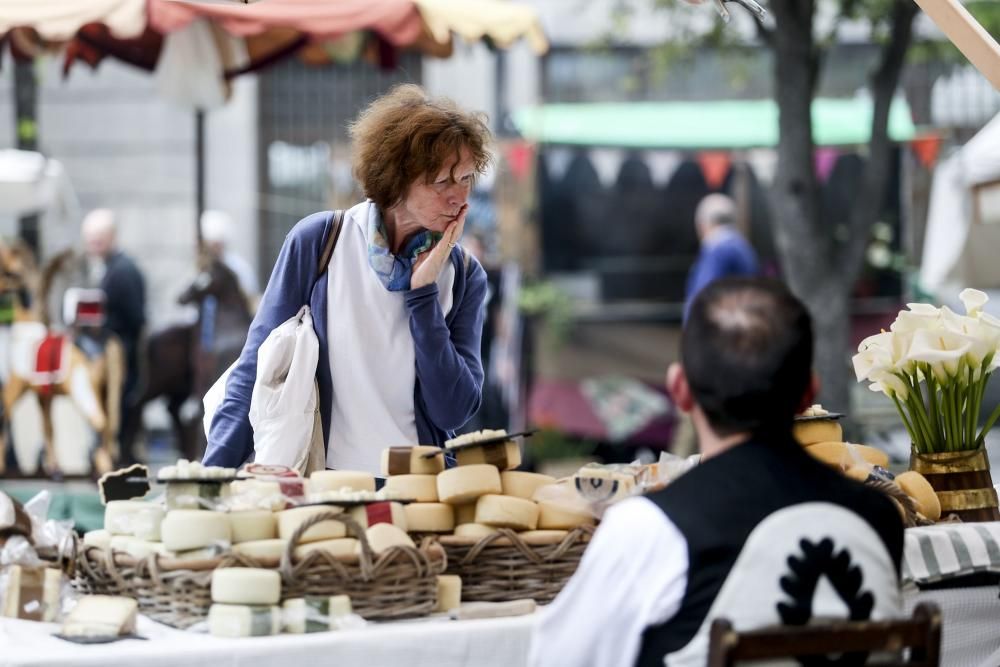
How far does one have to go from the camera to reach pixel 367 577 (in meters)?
2.59

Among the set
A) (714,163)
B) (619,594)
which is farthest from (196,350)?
(619,594)

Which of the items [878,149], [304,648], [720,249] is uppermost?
[878,149]

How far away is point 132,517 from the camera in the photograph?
2771mm

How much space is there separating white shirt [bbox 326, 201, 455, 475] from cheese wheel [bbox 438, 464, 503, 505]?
0.65m

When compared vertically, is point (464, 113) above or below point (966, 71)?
below

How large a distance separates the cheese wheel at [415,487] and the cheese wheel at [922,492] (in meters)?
1.10

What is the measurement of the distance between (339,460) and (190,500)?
0.83 metres

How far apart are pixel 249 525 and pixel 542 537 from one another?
57cm

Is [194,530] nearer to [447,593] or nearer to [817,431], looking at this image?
[447,593]

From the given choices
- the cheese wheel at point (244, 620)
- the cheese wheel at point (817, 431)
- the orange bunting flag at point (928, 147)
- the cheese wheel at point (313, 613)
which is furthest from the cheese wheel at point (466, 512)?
the orange bunting flag at point (928, 147)

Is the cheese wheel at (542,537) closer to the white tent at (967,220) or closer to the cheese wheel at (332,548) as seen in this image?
the cheese wheel at (332,548)

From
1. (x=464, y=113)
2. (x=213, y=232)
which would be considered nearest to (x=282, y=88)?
(x=213, y=232)

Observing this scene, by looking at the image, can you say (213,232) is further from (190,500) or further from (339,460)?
(190,500)

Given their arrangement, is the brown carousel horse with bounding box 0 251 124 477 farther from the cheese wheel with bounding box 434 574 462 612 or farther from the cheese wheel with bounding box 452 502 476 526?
the cheese wheel with bounding box 434 574 462 612
